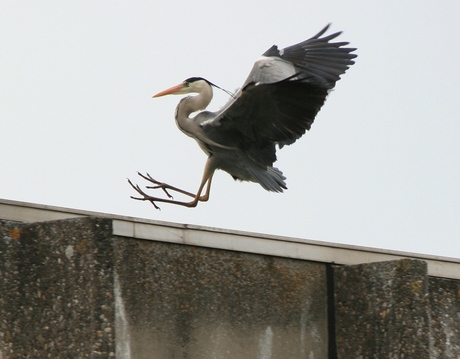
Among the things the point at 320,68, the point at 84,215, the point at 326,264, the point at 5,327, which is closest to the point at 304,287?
the point at 326,264

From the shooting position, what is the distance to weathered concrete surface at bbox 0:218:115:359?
5.77 metres

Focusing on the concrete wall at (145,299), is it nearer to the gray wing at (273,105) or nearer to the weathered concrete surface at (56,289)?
the weathered concrete surface at (56,289)

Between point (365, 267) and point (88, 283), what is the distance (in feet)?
6.70

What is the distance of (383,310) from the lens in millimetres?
7070

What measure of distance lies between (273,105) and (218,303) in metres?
2.17

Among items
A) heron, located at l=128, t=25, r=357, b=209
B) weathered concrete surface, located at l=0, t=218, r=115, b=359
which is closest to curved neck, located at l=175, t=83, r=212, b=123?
heron, located at l=128, t=25, r=357, b=209

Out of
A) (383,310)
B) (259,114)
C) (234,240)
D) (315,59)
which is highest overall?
(315,59)

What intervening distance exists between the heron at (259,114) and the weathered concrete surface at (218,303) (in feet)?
5.28

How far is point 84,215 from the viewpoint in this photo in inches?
243

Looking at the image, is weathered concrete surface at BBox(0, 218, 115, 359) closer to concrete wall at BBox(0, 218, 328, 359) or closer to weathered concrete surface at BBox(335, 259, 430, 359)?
concrete wall at BBox(0, 218, 328, 359)

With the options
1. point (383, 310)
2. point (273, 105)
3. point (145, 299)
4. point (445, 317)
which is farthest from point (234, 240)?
point (273, 105)

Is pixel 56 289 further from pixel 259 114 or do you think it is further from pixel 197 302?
pixel 259 114

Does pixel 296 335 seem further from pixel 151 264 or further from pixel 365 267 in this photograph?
pixel 151 264

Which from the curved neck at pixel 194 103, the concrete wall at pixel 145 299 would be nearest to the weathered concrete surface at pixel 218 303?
the concrete wall at pixel 145 299
